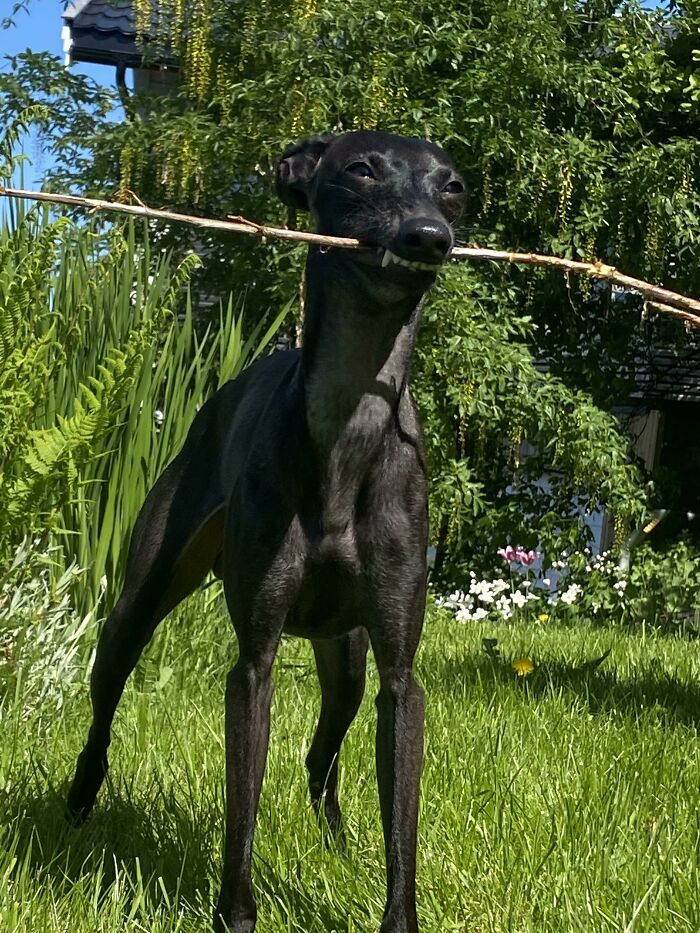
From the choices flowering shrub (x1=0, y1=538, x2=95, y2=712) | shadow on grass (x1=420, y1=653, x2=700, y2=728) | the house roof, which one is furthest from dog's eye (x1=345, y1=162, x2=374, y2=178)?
the house roof

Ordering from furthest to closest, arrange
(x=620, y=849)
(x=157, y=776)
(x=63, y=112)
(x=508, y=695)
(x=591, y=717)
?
(x=63, y=112) → (x=508, y=695) → (x=591, y=717) → (x=157, y=776) → (x=620, y=849)

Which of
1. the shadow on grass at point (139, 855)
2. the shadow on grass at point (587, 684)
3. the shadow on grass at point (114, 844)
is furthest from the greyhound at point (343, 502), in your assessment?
the shadow on grass at point (587, 684)

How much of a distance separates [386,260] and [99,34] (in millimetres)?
11481

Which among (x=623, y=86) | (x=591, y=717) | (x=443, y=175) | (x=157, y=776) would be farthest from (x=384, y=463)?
(x=623, y=86)

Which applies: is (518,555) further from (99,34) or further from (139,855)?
(99,34)

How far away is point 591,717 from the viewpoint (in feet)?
13.1

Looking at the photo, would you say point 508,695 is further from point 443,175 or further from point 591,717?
point 443,175

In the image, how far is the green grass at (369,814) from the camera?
2.38 metres

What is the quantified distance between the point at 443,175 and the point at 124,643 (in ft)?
4.99

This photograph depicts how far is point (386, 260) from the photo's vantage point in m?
1.93

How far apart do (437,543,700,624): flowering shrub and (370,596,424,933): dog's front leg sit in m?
5.83

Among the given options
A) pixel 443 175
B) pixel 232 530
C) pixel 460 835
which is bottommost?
pixel 460 835

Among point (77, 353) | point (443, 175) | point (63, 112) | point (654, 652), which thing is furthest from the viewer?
point (63, 112)

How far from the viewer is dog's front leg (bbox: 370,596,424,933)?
217 centimetres
